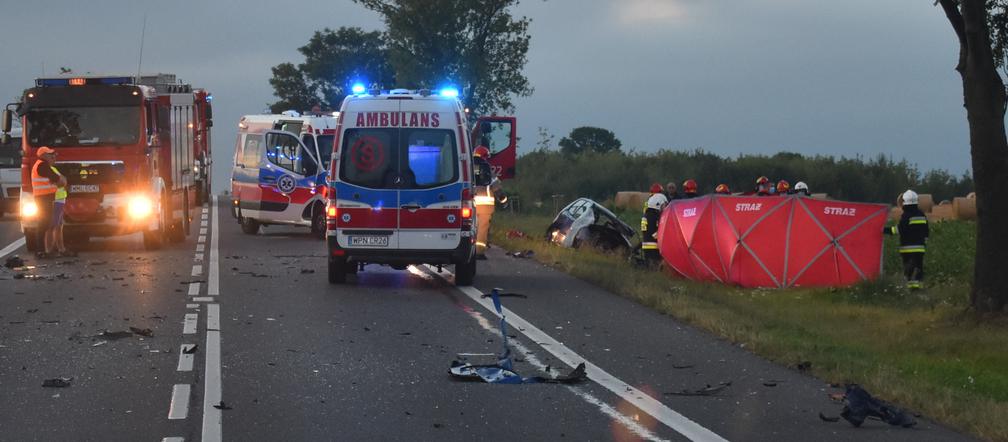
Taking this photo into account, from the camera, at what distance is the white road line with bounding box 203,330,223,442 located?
9.35 metres

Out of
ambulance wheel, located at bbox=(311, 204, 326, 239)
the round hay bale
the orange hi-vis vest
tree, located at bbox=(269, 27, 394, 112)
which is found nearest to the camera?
the orange hi-vis vest

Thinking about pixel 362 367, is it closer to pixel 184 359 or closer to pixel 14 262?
pixel 184 359

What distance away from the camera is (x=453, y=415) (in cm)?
1006

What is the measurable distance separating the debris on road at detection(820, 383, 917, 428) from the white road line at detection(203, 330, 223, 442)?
4.03 m

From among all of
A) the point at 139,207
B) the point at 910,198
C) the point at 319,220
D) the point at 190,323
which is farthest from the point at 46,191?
the point at 910,198

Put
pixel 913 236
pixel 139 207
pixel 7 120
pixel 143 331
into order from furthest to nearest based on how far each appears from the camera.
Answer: pixel 139 207 → pixel 7 120 → pixel 913 236 → pixel 143 331

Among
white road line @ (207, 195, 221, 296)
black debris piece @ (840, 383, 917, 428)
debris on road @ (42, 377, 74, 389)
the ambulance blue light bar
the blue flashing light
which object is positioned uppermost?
the ambulance blue light bar

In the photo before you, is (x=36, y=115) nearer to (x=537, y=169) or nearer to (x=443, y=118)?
(x=443, y=118)

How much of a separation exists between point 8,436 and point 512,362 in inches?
181

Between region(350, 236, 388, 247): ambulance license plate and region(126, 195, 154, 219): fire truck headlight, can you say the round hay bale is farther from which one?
region(350, 236, 388, 247): ambulance license plate

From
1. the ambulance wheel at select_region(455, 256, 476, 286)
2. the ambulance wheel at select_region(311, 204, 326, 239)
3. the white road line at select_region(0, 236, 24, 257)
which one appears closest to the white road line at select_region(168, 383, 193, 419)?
the ambulance wheel at select_region(455, 256, 476, 286)

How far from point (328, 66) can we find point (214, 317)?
298 ft

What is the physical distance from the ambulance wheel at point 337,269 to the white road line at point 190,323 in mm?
3642

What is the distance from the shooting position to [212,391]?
35.8ft
